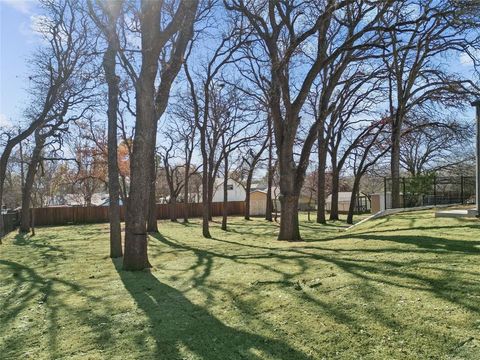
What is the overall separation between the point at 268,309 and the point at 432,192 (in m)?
19.9

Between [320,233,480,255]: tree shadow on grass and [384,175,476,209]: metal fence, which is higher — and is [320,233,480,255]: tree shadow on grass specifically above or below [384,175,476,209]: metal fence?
below

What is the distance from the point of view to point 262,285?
646cm

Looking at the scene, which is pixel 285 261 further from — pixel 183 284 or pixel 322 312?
pixel 322 312

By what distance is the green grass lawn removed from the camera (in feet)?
12.8

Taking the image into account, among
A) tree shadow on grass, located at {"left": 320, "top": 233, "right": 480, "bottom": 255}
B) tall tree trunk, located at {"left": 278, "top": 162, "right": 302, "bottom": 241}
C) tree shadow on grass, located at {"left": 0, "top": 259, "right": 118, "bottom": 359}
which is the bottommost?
tree shadow on grass, located at {"left": 0, "top": 259, "right": 118, "bottom": 359}

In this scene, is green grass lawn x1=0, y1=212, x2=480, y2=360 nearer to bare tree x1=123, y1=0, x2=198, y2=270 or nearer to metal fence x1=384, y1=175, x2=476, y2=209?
bare tree x1=123, y1=0, x2=198, y2=270

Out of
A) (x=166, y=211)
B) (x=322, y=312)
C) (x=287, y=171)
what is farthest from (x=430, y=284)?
(x=166, y=211)

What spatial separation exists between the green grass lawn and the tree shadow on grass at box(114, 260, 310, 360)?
1 cm

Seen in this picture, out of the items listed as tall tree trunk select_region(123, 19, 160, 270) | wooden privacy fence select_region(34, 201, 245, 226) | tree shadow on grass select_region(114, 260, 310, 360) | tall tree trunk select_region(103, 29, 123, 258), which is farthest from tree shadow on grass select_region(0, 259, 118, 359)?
wooden privacy fence select_region(34, 201, 245, 226)

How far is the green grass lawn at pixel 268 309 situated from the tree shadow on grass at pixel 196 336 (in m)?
0.01

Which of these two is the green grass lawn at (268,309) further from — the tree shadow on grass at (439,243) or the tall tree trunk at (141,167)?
the tall tree trunk at (141,167)

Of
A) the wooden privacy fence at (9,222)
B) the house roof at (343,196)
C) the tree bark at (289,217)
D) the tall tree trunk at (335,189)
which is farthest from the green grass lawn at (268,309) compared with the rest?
the house roof at (343,196)

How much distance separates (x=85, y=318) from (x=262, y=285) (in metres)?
2.57

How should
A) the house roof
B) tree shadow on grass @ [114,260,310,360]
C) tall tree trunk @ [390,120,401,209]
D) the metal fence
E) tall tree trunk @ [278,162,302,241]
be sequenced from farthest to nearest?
1. the house roof
2. the metal fence
3. tall tree trunk @ [390,120,401,209]
4. tall tree trunk @ [278,162,302,241]
5. tree shadow on grass @ [114,260,310,360]
